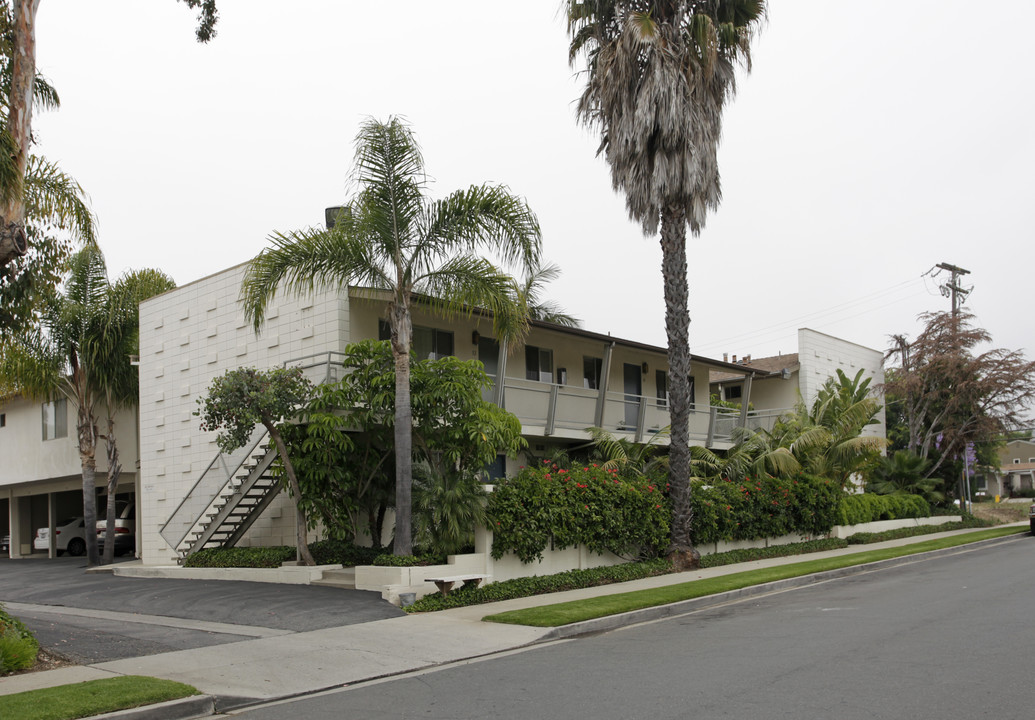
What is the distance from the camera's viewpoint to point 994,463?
138ft

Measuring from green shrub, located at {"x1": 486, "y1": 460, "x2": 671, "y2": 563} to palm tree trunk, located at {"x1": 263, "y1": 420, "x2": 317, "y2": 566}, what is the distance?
430 cm

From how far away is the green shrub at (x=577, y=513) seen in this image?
54.7 feet

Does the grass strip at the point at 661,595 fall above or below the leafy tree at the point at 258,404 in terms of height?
below

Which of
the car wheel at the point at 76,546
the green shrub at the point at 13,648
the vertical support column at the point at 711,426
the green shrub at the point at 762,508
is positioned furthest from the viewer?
the car wheel at the point at 76,546

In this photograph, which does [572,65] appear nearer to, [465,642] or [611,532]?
[611,532]

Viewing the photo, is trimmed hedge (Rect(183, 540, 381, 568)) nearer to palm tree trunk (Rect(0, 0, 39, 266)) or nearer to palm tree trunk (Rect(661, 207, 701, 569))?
palm tree trunk (Rect(661, 207, 701, 569))

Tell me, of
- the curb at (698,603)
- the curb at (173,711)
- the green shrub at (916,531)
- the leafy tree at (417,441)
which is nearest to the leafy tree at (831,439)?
the green shrub at (916,531)

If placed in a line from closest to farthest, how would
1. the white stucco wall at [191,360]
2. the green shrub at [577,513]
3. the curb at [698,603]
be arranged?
the curb at [698,603] → the green shrub at [577,513] → the white stucco wall at [191,360]

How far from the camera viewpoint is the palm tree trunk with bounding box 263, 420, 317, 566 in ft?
59.9

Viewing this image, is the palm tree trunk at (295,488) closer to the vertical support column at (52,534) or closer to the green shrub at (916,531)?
the green shrub at (916,531)

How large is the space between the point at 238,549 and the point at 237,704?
13462mm

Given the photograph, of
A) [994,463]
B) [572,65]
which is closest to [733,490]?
[572,65]

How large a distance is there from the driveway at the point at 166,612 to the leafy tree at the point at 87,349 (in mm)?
6408

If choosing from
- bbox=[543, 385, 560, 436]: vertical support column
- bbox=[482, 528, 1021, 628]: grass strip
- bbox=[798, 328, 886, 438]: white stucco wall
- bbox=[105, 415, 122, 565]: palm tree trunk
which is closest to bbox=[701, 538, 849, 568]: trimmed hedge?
bbox=[482, 528, 1021, 628]: grass strip
